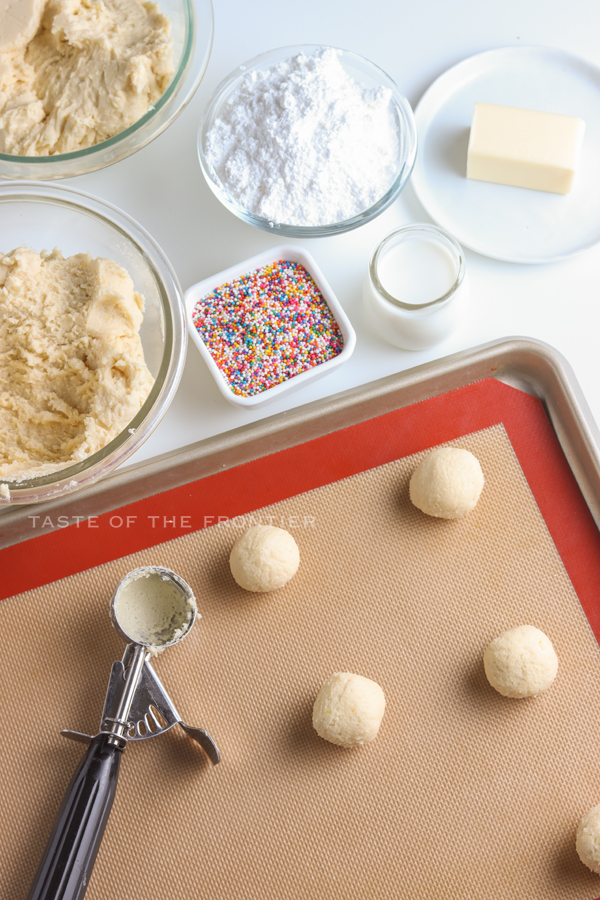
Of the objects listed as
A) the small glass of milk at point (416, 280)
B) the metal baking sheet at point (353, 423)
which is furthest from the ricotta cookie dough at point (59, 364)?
the small glass of milk at point (416, 280)

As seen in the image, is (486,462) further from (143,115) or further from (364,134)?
(143,115)

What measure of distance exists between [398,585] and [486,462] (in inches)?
8.9

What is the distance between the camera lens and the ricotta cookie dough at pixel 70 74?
92 cm

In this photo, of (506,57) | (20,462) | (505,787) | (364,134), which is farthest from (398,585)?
(506,57)

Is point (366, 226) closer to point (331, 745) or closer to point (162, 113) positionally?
point (162, 113)

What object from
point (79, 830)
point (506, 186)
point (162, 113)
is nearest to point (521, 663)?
point (79, 830)

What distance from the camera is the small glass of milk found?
1.02 metres

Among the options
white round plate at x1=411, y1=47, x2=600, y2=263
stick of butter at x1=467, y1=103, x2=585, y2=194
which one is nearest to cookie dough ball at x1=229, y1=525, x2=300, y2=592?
white round plate at x1=411, y1=47, x2=600, y2=263

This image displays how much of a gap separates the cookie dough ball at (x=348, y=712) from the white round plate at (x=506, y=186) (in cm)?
67

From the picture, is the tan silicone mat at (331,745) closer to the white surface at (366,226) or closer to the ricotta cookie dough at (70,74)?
the white surface at (366,226)

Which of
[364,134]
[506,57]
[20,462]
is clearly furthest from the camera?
[506,57]

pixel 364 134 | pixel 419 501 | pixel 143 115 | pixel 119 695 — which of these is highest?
pixel 364 134

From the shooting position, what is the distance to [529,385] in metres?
1.09

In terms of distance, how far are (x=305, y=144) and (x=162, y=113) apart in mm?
196
